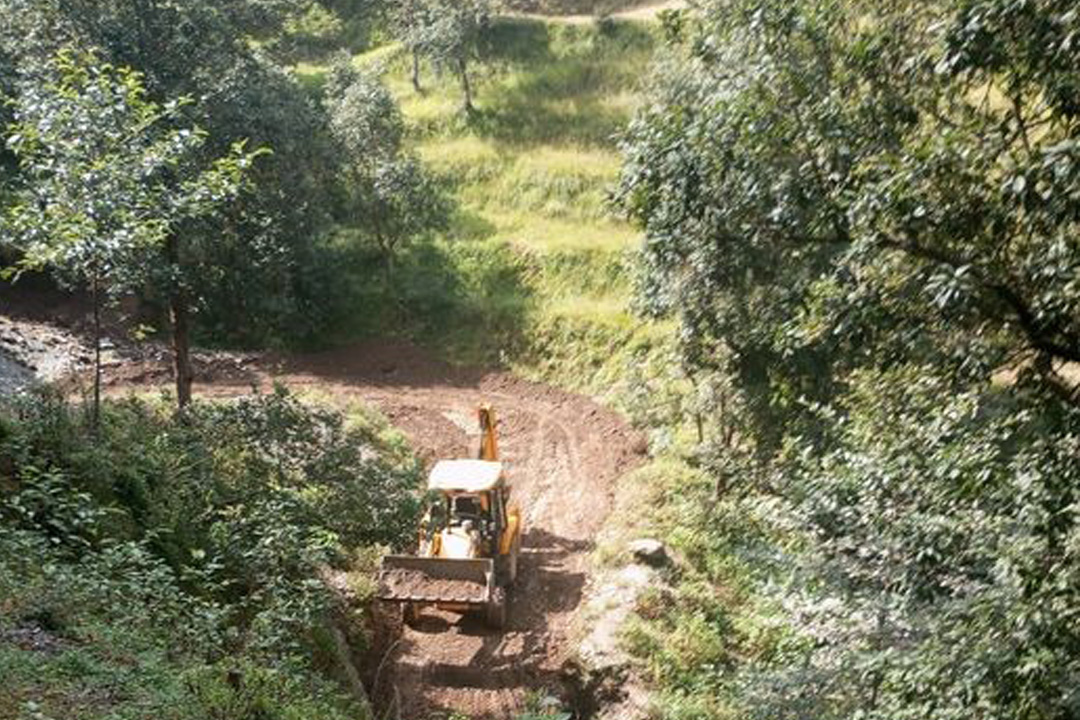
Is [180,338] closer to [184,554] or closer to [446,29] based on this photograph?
[184,554]

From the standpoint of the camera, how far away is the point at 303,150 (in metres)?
26.9

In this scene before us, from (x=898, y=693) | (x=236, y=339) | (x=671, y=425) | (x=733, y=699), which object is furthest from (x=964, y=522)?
(x=236, y=339)

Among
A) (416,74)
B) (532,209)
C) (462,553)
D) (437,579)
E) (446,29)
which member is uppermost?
(446,29)

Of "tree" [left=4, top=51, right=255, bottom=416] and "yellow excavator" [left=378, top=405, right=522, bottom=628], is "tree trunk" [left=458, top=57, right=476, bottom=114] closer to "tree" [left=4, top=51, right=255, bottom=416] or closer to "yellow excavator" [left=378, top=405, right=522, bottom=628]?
"yellow excavator" [left=378, top=405, right=522, bottom=628]

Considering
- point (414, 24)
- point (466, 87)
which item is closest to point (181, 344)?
point (466, 87)

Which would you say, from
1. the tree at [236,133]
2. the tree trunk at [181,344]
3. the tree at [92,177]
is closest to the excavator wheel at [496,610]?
the tree at [92,177]

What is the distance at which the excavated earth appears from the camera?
567 inches

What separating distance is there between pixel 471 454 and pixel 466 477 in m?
7.17

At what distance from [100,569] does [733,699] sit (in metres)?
7.69

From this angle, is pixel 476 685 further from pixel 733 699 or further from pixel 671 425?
pixel 671 425

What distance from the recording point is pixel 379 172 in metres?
28.7

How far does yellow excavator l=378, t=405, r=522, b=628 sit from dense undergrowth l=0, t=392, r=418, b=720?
0.67m

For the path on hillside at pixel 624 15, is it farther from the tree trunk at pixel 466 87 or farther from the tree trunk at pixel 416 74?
the tree trunk at pixel 466 87

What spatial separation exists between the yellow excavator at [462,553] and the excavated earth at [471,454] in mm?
635
